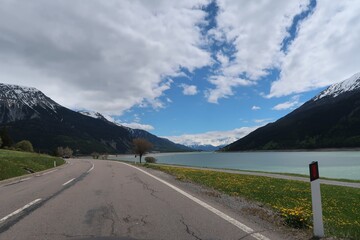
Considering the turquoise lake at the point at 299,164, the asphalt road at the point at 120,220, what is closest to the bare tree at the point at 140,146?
the turquoise lake at the point at 299,164

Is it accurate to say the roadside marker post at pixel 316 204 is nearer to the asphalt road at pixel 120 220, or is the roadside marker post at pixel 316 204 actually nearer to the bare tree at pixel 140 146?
the asphalt road at pixel 120 220

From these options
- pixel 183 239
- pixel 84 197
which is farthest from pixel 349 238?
pixel 84 197

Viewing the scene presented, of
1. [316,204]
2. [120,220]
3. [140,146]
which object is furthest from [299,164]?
[316,204]

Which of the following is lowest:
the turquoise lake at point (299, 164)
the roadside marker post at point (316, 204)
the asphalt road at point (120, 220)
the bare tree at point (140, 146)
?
the asphalt road at point (120, 220)

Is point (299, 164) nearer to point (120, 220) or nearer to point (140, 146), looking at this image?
point (140, 146)

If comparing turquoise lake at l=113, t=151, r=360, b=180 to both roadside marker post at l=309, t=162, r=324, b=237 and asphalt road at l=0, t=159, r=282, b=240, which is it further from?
roadside marker post at l=309, t=162, r=324, b=237

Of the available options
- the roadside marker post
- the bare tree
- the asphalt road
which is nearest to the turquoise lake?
the bare tree

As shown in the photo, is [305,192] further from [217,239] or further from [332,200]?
[217,239]

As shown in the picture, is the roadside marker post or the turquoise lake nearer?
the roadside marker post

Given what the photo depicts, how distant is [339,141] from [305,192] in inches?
7152

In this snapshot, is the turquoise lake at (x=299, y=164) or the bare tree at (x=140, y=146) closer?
the turquoise lake at (x=299, y=164)

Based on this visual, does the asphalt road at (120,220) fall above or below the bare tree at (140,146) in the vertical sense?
below

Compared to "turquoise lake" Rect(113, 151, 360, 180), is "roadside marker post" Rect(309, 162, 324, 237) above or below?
below

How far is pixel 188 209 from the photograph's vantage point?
31.4 ft
